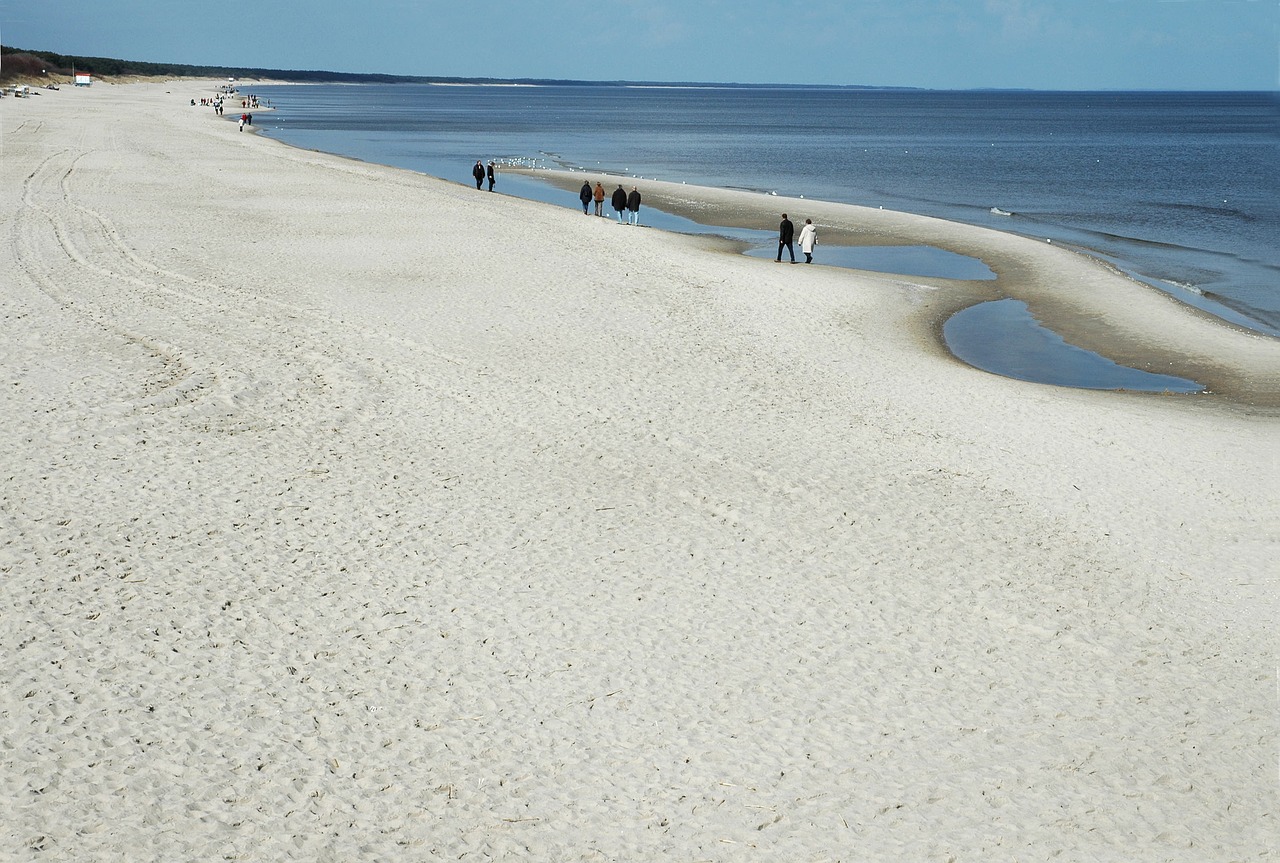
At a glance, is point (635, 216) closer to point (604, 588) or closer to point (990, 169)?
point (604, 588)

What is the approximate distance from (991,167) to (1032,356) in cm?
5166

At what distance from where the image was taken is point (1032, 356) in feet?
73.2

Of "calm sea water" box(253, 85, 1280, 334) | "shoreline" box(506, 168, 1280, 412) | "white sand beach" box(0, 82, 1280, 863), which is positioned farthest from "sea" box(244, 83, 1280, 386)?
"white sand beach" box(0, 82, 1280, 863)

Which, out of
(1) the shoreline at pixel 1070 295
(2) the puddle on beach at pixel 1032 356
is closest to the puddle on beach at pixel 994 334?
(2) the puddle on beach at pixel 1032 356

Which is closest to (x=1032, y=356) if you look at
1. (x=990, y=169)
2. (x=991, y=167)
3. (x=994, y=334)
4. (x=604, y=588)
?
(x=994, y=334)

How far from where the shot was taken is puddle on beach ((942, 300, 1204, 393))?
67.0ft

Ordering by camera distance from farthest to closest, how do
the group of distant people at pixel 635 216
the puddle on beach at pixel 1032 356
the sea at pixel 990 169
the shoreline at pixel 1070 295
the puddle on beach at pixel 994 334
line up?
1. the sea at pixel 990 169
2. the group of distant people at pixel 635 216
3. the shoreline at pixel 1070 295
4. the puddle on beach at pixel 994 334
5. the puddle on beach at pixel 1032 356

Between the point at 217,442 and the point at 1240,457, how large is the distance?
46.5 ft

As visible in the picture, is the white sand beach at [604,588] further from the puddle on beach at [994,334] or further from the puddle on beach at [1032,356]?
the puddle on beach at [994,334]

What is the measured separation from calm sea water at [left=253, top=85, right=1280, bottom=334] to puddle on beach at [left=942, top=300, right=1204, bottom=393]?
224 inches

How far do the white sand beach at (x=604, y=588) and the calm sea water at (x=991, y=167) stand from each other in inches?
578

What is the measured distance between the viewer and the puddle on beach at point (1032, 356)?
20.4 meters

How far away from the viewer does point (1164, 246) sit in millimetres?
36906

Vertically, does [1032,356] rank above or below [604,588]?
above
